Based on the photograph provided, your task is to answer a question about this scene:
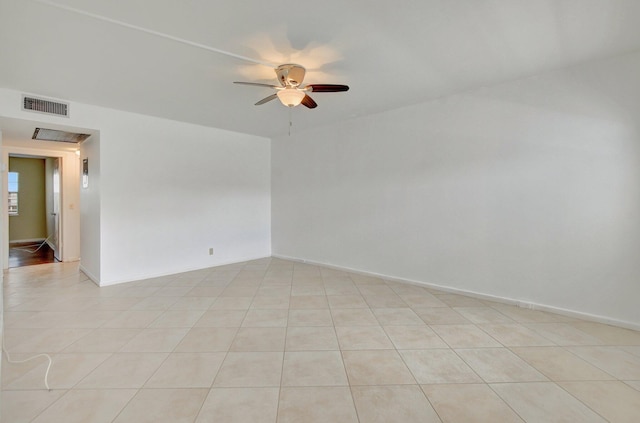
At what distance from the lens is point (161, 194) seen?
473 cm

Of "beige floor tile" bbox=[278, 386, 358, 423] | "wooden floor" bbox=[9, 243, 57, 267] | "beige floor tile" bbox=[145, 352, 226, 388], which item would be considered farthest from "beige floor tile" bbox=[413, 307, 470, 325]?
"wooden floor" bbox=[9, 243, 57, 267]

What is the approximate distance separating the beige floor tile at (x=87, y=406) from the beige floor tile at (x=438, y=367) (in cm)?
197

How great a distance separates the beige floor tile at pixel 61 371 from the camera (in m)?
2.04

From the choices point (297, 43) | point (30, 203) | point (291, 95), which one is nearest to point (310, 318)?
point (291, 95)

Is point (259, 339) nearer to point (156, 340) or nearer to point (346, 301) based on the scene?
point (156, 340)

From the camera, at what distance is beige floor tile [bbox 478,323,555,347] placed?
101 inches

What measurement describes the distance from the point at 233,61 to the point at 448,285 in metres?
3.67

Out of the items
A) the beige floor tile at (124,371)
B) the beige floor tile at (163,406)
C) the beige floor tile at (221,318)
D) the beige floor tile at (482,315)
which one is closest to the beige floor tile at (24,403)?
the beige floor tile at (124,371)

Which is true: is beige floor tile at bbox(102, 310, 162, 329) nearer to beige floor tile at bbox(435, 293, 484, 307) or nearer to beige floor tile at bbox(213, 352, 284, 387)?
beige floor tile at bbox(213, 352, 284, 387)

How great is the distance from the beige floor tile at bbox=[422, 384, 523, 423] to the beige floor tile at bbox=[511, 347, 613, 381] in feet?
1.89

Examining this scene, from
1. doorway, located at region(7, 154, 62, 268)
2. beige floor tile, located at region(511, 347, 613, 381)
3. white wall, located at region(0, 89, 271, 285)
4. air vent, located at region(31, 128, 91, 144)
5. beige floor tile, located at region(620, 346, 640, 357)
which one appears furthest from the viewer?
doorway, located at region(7, 154, 62, 268)

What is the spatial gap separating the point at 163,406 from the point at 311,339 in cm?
122

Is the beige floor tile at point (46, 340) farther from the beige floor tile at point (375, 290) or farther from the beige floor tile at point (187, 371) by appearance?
the beige floor tile at point (375, 290)

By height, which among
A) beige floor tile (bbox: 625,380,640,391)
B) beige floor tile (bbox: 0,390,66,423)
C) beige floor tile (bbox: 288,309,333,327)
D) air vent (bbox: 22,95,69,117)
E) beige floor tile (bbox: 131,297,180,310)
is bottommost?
beige floor tile (bbox: 0,390,66,423)
